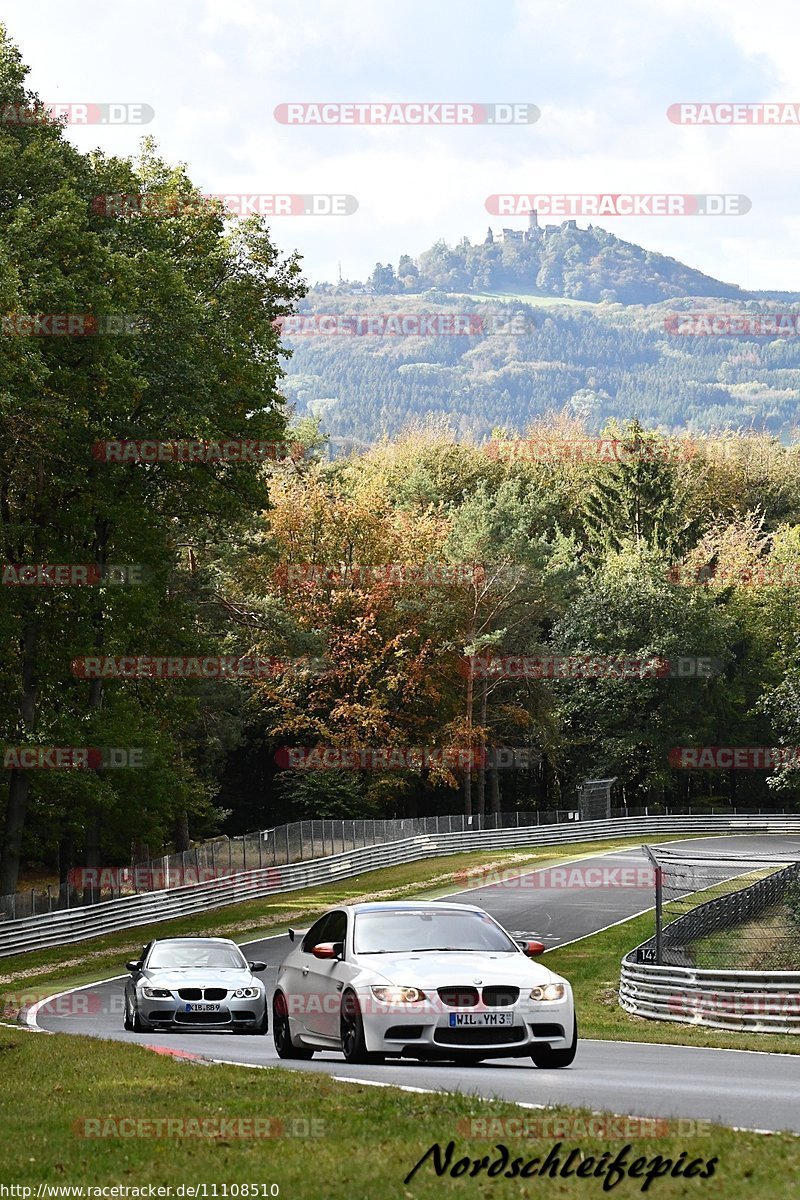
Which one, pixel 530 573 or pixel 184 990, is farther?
pixel 530 573

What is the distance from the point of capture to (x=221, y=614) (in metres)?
54.8

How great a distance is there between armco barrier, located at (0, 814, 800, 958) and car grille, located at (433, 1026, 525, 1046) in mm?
25093

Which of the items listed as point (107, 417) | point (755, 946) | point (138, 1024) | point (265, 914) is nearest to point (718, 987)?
point (755, 946)

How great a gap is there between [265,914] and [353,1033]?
100 ft

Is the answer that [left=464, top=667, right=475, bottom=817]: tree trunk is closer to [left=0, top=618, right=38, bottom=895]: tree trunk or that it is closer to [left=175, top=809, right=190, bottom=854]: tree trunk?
[left=175, top=809, right=190, bottom=854]: tree trunk

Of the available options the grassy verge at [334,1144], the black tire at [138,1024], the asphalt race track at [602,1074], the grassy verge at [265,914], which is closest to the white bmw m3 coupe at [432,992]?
the asphalt race track at [602,1074]

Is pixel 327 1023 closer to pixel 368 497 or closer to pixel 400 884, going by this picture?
pixel 400 884

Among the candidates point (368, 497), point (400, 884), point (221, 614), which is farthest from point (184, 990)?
point (368, 497)

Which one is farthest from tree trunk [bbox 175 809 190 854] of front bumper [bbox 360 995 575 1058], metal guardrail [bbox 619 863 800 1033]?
front bumper [bbox 360 995 575 1058]

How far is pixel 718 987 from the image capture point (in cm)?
2181

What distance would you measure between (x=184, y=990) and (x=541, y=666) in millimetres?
56622

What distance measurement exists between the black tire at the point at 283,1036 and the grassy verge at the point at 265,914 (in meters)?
10.8

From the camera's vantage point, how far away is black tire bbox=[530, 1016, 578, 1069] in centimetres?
1301

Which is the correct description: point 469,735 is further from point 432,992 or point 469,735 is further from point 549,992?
point 432,992
